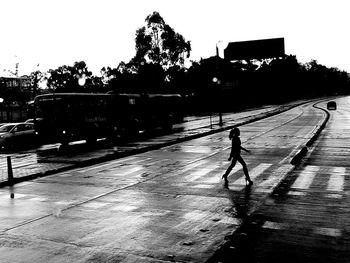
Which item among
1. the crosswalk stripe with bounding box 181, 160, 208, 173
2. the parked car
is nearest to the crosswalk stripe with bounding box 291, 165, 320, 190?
the crosswalk stripe with bounding box 181, 160, 208, 173

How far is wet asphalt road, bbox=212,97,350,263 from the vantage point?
6496mm

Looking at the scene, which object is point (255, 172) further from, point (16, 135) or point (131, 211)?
point (16, 135)

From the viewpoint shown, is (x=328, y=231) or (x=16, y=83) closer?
(x=328, y=231)

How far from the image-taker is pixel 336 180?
12938 mm

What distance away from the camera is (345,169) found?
49.4 ft

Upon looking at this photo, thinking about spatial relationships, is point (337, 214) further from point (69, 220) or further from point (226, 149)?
point (226, 149)

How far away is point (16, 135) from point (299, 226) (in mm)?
21962

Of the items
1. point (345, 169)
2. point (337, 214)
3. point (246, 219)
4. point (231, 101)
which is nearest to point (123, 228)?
point (246, 219)

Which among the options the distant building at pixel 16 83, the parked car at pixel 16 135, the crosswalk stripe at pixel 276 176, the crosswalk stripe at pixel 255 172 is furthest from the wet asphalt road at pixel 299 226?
the distant building at pixel 16 83

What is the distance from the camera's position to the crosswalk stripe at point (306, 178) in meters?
12.1

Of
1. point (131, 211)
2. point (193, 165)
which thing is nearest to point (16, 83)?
point (193, 165)

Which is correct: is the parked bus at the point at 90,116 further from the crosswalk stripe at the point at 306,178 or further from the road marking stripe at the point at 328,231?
the road marking stripe at the point at 328,231

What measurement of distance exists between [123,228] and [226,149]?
14.4 metres

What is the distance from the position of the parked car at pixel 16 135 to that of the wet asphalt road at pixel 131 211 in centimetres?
1073
